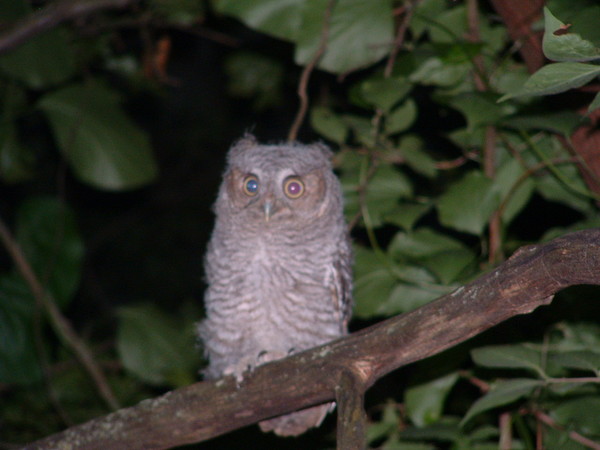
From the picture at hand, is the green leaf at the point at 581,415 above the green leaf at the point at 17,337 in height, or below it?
below

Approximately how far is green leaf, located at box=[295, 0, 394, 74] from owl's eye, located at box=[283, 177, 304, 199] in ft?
1.52

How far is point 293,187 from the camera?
2.23 m

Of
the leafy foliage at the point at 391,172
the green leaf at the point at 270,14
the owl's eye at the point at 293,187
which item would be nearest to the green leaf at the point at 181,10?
the leafy foliage at the point at 391,172

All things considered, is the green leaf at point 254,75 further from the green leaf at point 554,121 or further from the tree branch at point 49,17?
the green leaf at point 554,121

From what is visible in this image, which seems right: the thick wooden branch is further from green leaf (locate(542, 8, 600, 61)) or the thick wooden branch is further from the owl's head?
the owl's head

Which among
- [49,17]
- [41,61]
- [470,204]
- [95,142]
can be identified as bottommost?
[470,204]

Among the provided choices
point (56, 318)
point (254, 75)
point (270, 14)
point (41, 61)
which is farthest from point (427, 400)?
point (41, 61)

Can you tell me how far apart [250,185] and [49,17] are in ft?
4.86

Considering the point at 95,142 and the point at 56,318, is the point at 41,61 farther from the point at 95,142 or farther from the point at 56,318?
the point at 56,318

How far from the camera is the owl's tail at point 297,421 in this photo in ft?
7.44

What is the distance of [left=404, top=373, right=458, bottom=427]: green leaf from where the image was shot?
2.05 m

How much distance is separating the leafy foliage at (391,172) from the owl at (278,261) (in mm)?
115

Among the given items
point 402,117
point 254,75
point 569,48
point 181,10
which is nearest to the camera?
point 569,48

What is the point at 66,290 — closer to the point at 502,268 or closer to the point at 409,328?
the point at 409,328
